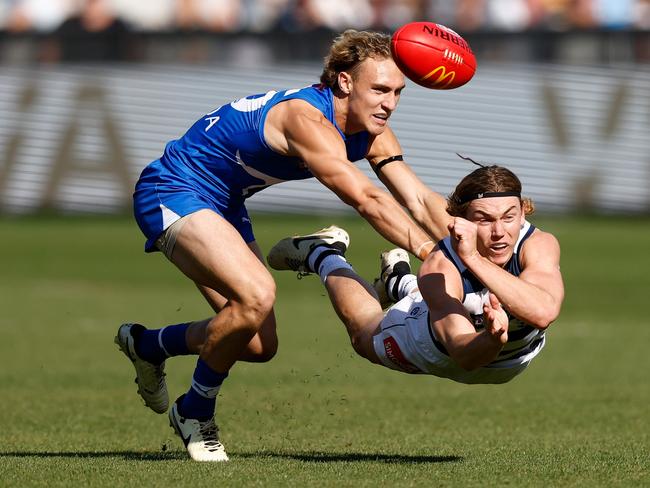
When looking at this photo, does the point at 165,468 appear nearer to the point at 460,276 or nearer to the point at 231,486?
the point at 231,486

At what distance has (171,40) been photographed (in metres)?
23.8

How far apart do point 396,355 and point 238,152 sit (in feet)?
4.77

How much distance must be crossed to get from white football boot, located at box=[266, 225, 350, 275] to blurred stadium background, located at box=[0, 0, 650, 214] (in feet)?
50.6

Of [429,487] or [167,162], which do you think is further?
[167,162]

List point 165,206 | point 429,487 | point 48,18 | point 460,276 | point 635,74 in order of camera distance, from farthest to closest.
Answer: point 48,18 < point 635,74 < point 165,206 < point 460,276 < point 429,487

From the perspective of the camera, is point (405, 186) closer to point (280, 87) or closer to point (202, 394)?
point (202, 394)

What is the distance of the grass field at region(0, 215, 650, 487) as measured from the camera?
6695 millimetres

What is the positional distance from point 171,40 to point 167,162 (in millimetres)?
16609

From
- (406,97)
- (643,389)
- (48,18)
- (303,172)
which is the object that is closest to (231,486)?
(303,172)

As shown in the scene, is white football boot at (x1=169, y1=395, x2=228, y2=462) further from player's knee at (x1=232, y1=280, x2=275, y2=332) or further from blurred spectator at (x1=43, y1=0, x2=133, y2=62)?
blurred spectator at (x1=43, y1=0, x2=133, y2=62)

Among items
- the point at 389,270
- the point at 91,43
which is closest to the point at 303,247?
the point at 389,270

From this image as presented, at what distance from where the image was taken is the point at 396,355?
22.6 ft

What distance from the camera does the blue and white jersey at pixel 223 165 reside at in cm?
727

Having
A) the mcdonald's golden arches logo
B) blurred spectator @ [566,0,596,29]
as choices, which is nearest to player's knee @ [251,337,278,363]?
the mcdonald's golden arches logo
